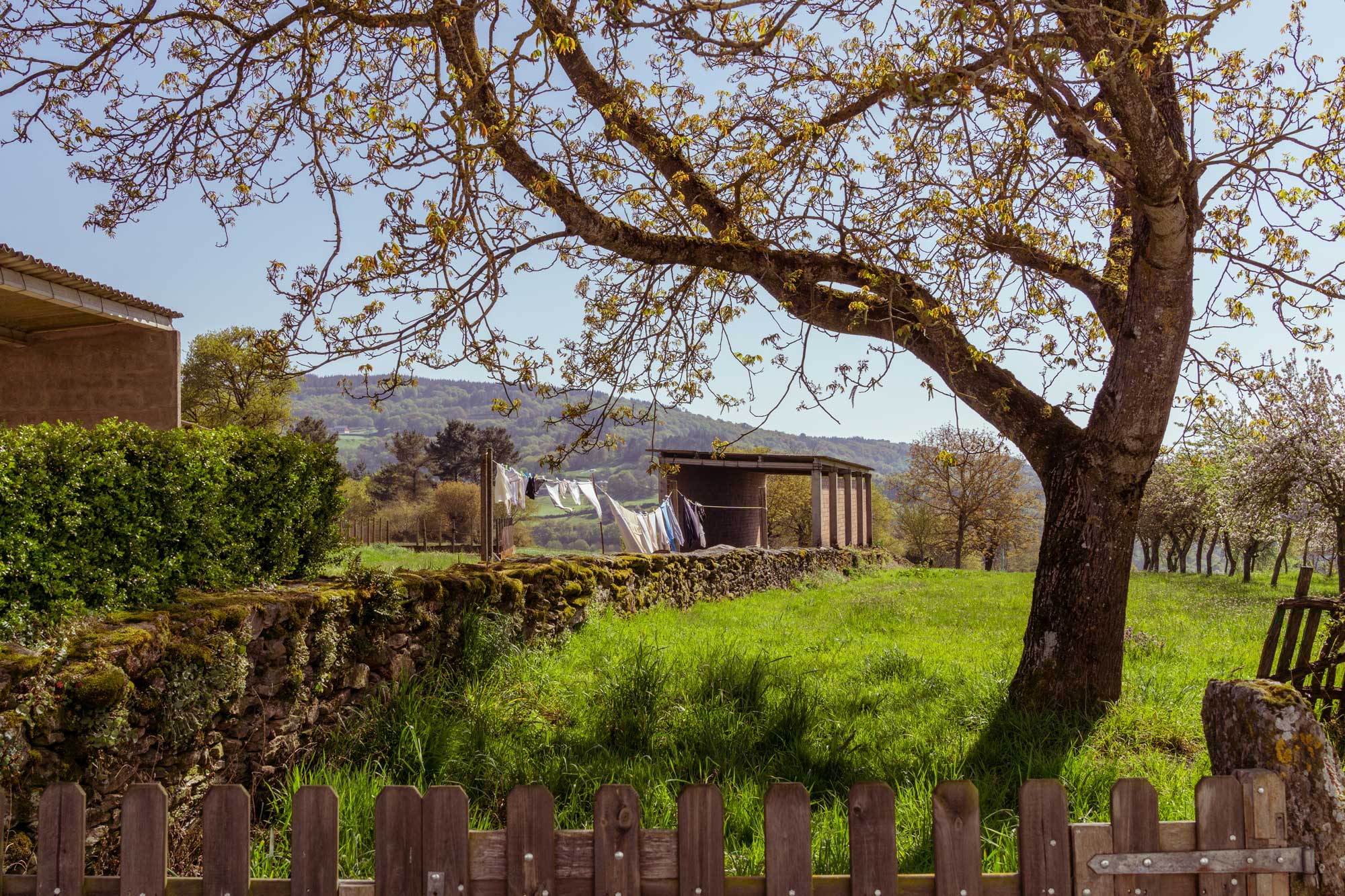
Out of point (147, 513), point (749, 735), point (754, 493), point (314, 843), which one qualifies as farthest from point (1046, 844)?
point (754, 493)

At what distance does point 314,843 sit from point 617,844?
77 centimetres

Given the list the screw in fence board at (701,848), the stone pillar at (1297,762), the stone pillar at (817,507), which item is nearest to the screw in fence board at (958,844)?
the screw in fence board at (701,848)

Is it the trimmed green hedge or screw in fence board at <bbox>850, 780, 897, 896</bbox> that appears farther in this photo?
the trimmed green hedge

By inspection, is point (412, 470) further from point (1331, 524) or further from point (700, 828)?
point (700, 828)

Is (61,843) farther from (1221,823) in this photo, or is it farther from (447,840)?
(1221,823)

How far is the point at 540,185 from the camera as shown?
228 inches

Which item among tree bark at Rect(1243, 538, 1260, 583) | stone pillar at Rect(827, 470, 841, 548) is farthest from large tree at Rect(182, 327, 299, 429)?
tree bark at Rect(1243, 538, 1260, 583)

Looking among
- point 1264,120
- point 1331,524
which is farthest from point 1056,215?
point 1331,524

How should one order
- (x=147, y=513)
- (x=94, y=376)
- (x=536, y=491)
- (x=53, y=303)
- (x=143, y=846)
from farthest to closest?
(x=536, y=491), (x=94, y=376), (x=53, y=303), (x=147, y=513), (x=143, y=846)

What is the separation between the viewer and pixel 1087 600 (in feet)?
20.1

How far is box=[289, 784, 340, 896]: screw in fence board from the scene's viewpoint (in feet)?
7.20

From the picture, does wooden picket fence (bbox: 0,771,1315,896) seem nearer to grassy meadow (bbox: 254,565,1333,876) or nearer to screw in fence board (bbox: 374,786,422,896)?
screw in fence board (bbox: 374,786,422,896)

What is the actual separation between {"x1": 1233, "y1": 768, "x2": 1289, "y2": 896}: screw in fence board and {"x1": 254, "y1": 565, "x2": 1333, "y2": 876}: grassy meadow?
55.4 inches

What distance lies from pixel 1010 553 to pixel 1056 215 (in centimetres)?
4869
